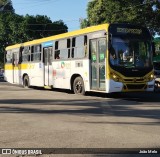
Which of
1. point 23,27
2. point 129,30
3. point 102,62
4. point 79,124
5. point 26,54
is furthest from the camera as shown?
point 23,27

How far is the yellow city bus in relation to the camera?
17.4 m

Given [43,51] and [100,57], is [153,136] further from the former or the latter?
[43,51]

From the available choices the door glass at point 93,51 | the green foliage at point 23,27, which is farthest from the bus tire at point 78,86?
the green foliage at point 23,27

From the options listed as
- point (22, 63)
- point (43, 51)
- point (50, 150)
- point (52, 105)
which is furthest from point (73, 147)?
point (22, 63)

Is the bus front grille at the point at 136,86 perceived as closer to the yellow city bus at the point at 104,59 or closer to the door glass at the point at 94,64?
the yellow city bus at the point at 104,59

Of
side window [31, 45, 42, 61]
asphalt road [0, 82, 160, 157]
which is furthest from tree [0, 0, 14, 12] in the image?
asphalt road [0, 82, 160, 157]

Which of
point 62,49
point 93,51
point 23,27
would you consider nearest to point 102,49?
point 93,51

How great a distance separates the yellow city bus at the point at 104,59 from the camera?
683 inches

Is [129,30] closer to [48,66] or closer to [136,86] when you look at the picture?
[136,86]

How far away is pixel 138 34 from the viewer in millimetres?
18156

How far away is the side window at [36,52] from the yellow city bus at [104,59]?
6.81 feet

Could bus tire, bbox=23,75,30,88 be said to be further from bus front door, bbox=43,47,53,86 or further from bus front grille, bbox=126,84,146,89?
bus front grille, bbox=126,84,146,89

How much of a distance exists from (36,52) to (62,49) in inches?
146

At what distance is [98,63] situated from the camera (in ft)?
59.3
